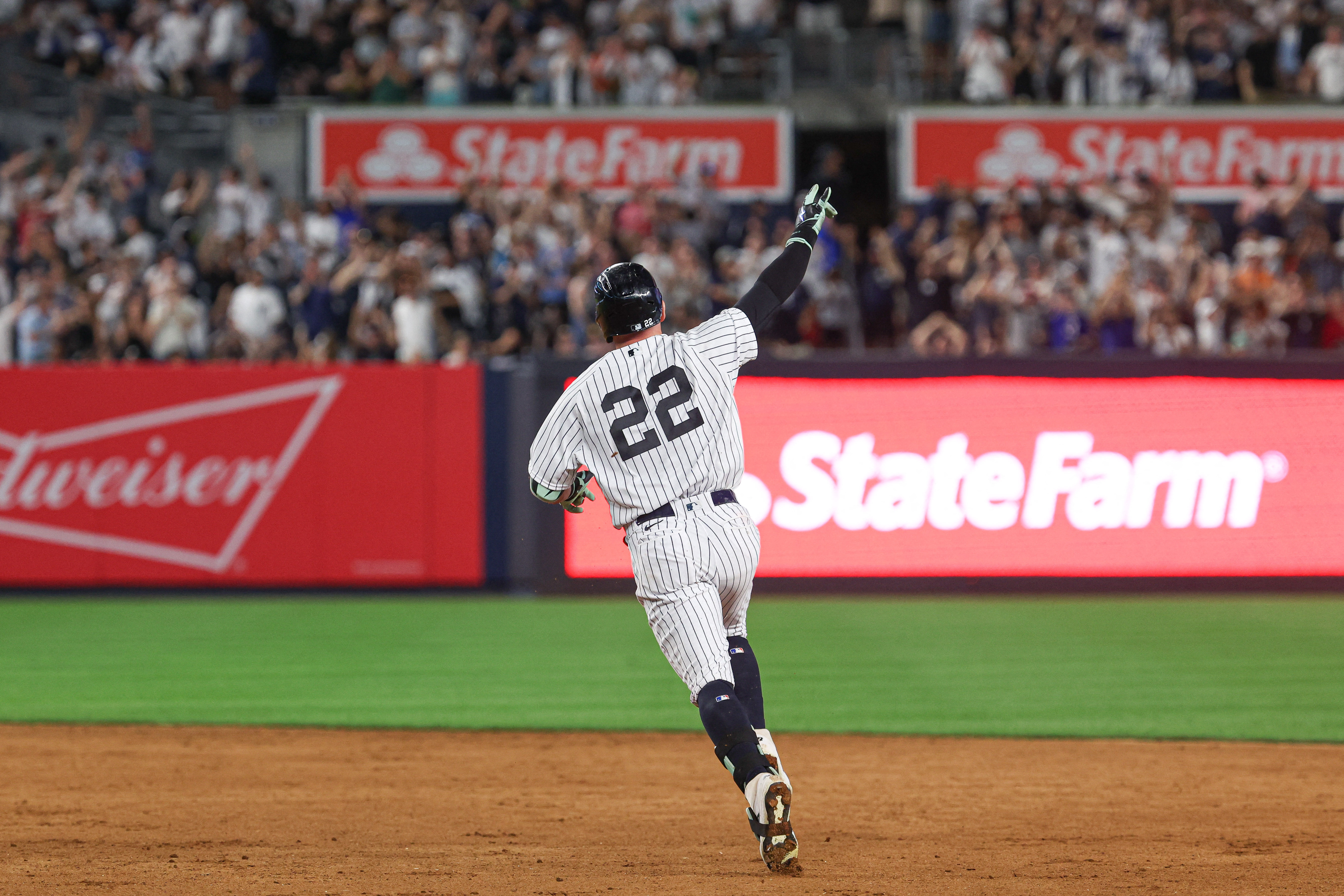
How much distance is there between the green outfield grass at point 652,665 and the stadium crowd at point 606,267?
8.76 ft

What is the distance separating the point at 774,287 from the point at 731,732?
5.50 feet

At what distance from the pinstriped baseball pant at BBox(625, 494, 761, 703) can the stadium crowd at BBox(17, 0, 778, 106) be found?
1577cm

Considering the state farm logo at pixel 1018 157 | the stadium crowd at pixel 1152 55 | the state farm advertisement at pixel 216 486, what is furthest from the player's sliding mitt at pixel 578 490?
the stadium crowd at pixel 1152 55

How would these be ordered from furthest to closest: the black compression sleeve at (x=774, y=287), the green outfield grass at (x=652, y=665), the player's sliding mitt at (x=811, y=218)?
the green outfield grass at (x=652, y=665) → the player's sliding mitt at (x=811, y=218) → the black compression sleeve at (x=774, y=287)

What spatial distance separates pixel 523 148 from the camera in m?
20.4

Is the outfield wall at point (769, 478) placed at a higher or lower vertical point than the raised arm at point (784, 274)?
lower

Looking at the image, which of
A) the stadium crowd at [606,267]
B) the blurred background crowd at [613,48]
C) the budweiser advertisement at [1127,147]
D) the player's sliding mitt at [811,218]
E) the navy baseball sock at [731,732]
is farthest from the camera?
the blurred background crowd at [613,48]

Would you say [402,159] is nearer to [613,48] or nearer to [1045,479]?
[613,48]

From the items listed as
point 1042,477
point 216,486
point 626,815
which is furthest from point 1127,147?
point 626,815

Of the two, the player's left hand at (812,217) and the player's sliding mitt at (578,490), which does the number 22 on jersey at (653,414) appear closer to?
the player's sliding mitt at (578,490)

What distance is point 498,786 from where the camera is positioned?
714 centimetres

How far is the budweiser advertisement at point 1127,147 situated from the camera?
20.1 metres

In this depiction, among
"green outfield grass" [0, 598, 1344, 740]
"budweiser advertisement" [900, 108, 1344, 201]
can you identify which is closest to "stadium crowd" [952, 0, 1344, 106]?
"budweiser advertisement" [900, 108, 1344, 201]

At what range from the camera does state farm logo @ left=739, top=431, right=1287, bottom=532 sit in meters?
13.6
